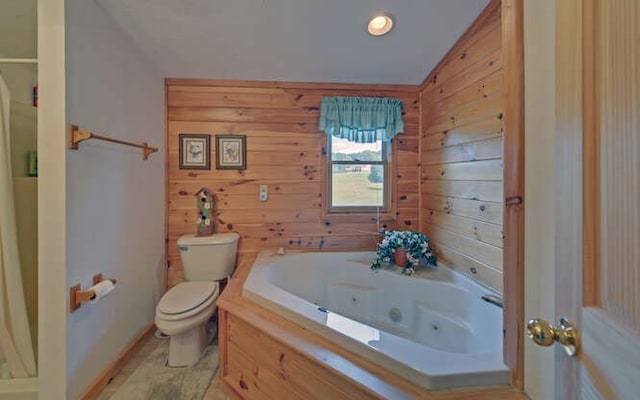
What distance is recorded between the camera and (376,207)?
9.14ft

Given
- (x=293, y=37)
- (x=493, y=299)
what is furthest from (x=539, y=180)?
(x=293, y=37)

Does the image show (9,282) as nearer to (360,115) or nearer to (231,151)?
(231,151)

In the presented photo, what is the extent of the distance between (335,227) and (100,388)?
196 centimetres

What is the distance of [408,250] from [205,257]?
5.32 feet

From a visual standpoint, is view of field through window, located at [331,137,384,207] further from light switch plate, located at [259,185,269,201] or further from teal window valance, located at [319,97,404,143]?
light switch plate, located at [259,185,269,201]

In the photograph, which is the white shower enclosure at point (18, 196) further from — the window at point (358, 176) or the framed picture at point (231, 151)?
the window at point (358, 176)

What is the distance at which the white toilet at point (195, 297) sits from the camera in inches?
71.6

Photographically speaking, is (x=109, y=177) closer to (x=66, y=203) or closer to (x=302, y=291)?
(x=66, y=203)

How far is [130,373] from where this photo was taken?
184 centimetres

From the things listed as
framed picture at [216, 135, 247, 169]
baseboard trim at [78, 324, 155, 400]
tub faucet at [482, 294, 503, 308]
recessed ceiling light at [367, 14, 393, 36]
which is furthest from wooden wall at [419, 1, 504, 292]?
baseboard trim at [78, 324, 155, 400]

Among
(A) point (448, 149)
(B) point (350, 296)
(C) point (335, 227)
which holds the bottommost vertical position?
(B) point (350, 296)

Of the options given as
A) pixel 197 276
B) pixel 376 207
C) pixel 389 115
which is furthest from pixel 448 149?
pixel 197 276

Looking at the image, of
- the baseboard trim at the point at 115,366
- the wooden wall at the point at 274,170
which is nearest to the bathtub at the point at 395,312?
the wooden wall at the point at 274,170

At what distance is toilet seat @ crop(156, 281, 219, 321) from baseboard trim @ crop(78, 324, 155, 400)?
0.40m
